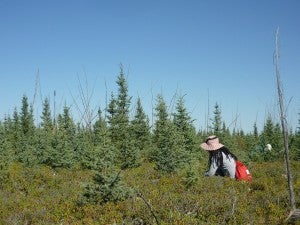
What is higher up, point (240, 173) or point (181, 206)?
point (240, 173)

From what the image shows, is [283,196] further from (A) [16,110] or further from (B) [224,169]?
(A) [16,110]

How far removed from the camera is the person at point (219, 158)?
11666mm

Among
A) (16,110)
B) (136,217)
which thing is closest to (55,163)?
(136,217)

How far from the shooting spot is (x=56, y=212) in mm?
9359

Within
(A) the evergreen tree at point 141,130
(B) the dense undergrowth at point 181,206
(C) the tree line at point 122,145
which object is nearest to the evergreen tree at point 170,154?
(C) the tree line at point 122,145

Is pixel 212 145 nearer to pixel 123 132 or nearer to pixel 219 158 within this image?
pixel 219 158

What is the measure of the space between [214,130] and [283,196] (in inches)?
874

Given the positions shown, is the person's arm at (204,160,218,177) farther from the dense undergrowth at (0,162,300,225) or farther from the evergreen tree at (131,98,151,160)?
the evergreen tree at (131,98,151,160)

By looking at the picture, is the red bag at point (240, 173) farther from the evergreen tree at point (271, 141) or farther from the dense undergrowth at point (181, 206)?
the evergreen tree at point (271, 141)

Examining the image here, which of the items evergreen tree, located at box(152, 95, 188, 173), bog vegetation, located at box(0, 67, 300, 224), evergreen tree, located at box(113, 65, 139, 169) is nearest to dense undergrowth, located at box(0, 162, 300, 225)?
bog vegetation, located at box(0, 67, 300, 224)

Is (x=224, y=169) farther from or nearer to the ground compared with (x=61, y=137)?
nearer to the ground

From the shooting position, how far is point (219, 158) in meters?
11.8

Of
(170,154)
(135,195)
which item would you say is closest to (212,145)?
(135,195)

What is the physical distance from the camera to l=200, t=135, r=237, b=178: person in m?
11.7
